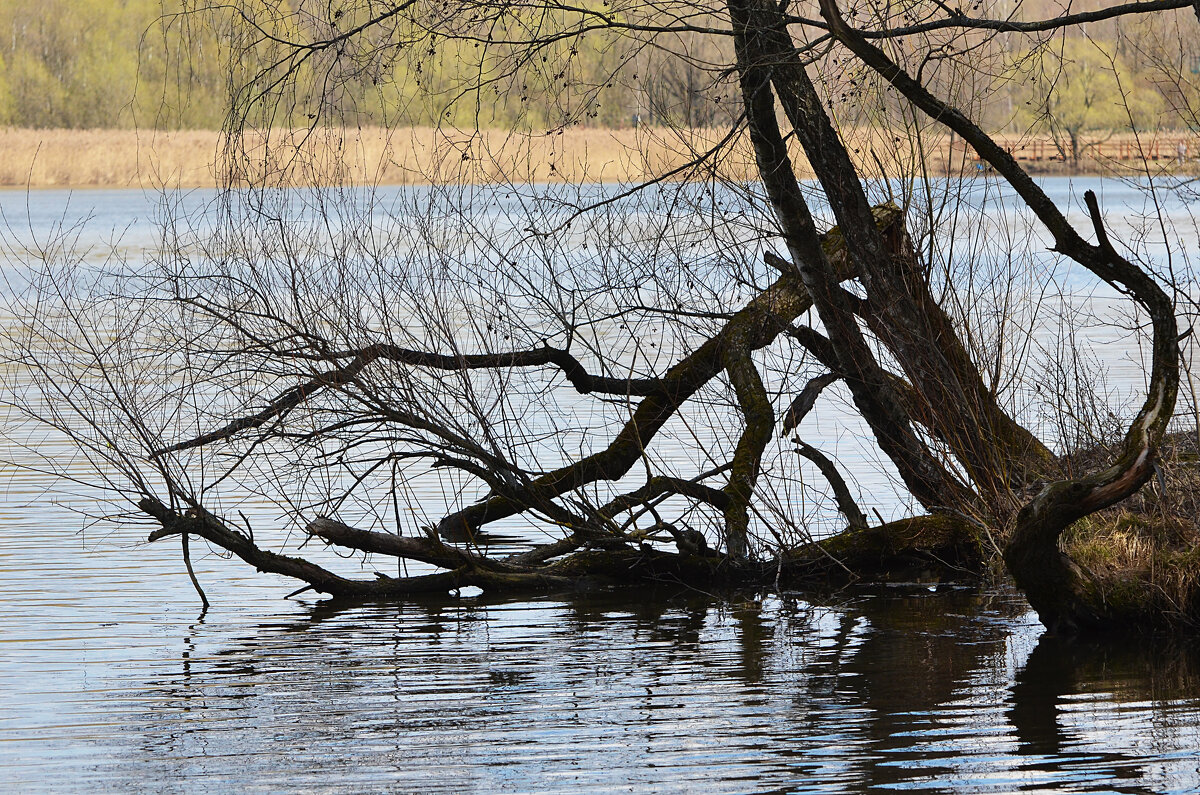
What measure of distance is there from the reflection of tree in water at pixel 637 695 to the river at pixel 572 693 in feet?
0.07

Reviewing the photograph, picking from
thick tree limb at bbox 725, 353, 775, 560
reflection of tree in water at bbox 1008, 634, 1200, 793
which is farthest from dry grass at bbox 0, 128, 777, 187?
reflection of tree in water at bbox 1008, 634, 1200, 793

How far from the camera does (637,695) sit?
7484 mm

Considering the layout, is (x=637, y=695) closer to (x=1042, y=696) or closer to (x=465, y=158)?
(x=1042, y=696)

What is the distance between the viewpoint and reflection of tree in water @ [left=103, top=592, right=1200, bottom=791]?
623 centimetres

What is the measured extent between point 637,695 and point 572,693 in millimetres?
337

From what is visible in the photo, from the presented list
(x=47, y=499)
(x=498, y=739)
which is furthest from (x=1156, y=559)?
(x=47, y=499)

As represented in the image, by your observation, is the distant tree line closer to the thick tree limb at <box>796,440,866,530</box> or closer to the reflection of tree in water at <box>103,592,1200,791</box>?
the thick tree limb at <box>796,440,866,530</box>

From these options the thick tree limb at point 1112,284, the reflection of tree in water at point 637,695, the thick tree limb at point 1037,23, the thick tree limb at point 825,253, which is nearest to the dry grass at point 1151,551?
the reflection of tree in water at point 637,695

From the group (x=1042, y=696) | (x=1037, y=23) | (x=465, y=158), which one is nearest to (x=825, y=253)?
(x=465, y=158)

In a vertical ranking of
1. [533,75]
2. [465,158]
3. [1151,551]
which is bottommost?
[1151,551]

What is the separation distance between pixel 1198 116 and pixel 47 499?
10212mm

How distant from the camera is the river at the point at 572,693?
618 centimetres

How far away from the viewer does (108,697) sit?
25.2 ft

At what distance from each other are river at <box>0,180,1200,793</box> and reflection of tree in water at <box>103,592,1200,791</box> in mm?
20
